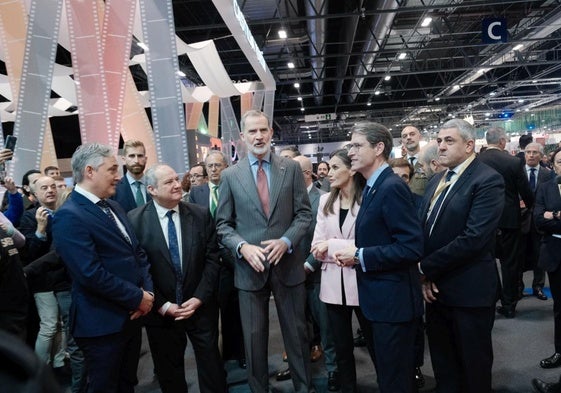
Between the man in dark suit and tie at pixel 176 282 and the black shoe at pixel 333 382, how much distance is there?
2.69 feet

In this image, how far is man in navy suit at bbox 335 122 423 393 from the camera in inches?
79.2

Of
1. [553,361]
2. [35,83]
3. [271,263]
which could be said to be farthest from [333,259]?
→ [35,83]

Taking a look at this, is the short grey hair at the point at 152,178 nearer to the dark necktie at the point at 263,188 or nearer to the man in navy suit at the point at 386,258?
the dark necktie at the point at 263,188

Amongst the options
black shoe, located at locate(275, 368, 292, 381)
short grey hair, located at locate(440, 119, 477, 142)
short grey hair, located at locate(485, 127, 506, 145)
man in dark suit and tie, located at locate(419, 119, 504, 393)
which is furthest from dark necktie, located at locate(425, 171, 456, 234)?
short grey hair, located at locate(485, 127, 506, 145)

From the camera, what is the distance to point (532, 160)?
477 cm

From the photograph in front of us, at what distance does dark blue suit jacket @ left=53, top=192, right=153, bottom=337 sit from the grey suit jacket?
0.57 meters

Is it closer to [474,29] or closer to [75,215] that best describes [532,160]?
[75,215]

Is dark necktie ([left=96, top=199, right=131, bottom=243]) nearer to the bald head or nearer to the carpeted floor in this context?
the carpeted floor

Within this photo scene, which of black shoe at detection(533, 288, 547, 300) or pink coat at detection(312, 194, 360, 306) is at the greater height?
pink coat at detection(312, 194, 360, 306)

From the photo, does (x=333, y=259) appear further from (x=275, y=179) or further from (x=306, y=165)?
(x=306, y=165)

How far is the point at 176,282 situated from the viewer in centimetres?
251

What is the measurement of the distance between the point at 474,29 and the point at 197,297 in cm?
1332

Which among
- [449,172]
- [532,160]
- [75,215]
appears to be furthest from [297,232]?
[532,160]

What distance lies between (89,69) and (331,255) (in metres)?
2.56
